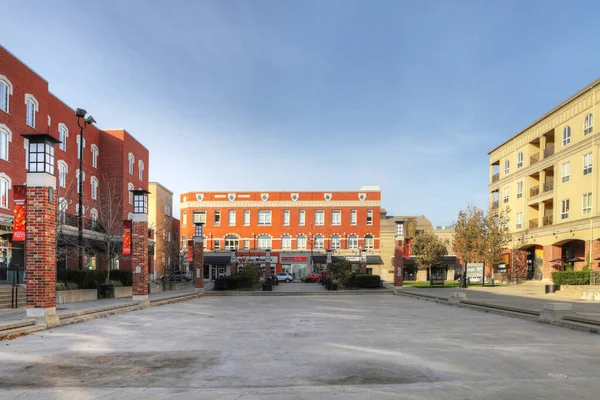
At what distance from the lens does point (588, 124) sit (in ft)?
114

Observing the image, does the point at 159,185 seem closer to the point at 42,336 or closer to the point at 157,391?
the point at 42,336

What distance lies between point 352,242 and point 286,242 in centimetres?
964

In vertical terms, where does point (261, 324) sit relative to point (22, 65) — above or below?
below

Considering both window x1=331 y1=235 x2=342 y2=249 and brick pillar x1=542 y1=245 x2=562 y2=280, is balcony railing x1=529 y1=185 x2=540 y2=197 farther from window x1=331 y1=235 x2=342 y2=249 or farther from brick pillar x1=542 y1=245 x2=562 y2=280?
window x1=331 y1=235 x2=342 y2=249

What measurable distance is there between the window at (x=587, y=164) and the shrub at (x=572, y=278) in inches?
351

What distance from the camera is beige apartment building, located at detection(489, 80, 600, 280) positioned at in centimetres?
3412

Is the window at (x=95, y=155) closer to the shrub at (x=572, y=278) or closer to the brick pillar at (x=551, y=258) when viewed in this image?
the shrub at (x=572, y=278)

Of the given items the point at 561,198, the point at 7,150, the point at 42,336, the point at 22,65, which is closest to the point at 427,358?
the point at 42,336

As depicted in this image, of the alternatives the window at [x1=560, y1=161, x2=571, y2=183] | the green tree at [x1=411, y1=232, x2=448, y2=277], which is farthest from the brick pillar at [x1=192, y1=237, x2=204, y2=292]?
the window at [x1=560, y1=161, x2=571, y2=183]

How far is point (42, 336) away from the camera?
1117cm

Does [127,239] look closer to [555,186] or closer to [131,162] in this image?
[131,162]

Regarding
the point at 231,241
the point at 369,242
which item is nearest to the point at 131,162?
the point at 231,241

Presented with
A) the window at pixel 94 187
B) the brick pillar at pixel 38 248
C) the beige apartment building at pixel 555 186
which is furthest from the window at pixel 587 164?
the window at pixel 94 187

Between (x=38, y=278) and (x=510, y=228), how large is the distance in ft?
151
